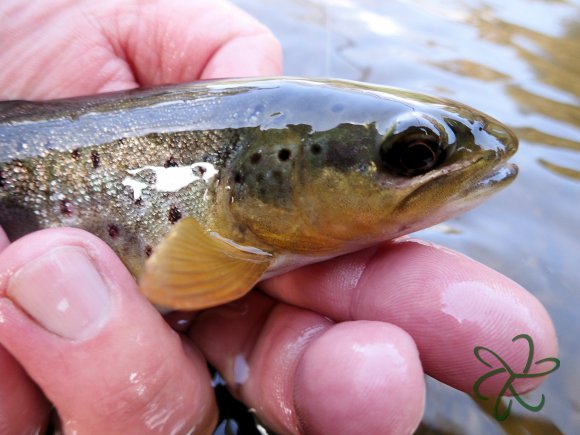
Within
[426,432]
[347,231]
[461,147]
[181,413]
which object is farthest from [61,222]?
[426,432]

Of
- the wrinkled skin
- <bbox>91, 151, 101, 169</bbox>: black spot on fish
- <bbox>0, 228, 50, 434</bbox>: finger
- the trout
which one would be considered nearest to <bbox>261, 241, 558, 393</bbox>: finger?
the wrinkled skin

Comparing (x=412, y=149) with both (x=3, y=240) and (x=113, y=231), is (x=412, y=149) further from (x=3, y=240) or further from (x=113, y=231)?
(x=3, y=240)

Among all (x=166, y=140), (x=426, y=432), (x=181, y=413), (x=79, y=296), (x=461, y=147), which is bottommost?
(x=426, y=432)

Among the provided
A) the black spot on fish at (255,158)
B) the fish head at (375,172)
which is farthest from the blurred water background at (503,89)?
the black spot on fish at (255,158)

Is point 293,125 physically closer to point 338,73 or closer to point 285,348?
point 285,348

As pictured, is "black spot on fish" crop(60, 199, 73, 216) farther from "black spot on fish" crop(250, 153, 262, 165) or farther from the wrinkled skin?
"black spot on fish" crop(250, 153, 262, 165)
